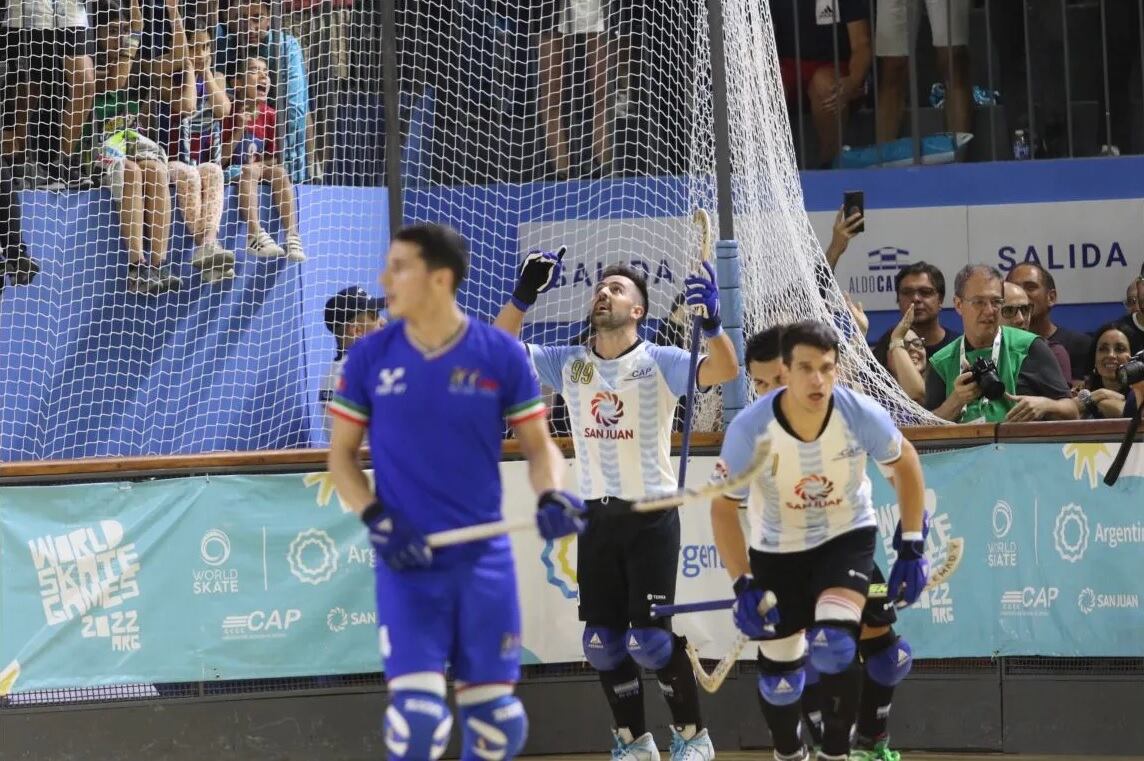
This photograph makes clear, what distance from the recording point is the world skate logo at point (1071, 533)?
8445 millimetres

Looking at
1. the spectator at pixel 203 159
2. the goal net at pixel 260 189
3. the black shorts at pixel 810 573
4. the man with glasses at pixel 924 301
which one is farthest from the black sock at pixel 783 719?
the spectator at pixel 203 159

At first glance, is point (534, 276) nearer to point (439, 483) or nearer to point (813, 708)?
point (813, 708)

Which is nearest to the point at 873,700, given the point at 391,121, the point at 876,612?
the point at 876,612

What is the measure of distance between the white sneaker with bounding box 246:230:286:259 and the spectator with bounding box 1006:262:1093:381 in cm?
413

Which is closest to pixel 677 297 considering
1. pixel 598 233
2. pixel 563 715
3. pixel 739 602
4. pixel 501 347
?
pixel 598 233

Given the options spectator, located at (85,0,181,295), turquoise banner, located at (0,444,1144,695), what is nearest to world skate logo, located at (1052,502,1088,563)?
turquoise banner, located at (0,444,1144,695)

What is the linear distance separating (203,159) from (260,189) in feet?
1.26

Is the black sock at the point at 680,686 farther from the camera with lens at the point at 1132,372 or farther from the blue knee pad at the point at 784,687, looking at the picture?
the camera with lens at the point at 1132,372

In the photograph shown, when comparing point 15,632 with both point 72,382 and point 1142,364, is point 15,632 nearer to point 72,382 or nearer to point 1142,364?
point 72,382

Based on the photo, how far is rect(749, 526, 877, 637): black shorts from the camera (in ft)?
23.1

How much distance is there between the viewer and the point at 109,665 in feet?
28.2

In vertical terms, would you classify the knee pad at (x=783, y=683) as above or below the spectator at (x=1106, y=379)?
below

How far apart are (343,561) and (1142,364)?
3889 mm

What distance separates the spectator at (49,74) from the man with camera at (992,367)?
16.8ft
